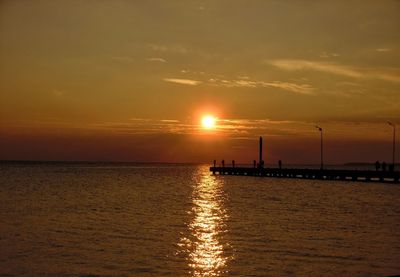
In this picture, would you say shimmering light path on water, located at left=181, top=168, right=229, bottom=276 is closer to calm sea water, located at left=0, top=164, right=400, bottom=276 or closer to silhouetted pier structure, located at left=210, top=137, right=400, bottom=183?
calm sea water, located at left=0, top=164, right=400, bottom=276

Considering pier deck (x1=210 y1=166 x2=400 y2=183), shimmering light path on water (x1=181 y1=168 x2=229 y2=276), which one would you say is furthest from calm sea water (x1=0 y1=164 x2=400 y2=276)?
pier deck (x1=210 y1=166 x2=400 y2=183)

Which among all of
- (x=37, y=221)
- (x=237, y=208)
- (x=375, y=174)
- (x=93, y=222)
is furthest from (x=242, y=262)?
(x=375, y=174)

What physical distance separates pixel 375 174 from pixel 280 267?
5367 centimetres

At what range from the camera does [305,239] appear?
2412 centimetres

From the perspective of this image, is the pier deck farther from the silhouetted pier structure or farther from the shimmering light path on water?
the shimmering light path on water

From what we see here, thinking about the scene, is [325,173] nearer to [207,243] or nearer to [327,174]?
[327,174]

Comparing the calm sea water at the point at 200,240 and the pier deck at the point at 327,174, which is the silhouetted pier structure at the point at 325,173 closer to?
the pier deck at the point at 327,174

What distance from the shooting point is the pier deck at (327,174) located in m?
68.1

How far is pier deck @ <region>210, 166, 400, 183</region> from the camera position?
224 feet

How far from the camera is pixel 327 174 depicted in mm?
79625

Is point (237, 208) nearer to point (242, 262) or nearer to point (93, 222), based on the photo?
point (93, 222)

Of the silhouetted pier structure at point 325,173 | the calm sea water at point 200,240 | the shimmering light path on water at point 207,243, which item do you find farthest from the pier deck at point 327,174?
the shimmering light path on water at point 207,243

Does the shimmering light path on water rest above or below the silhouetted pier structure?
below

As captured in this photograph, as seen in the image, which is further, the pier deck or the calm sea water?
the pier deck
